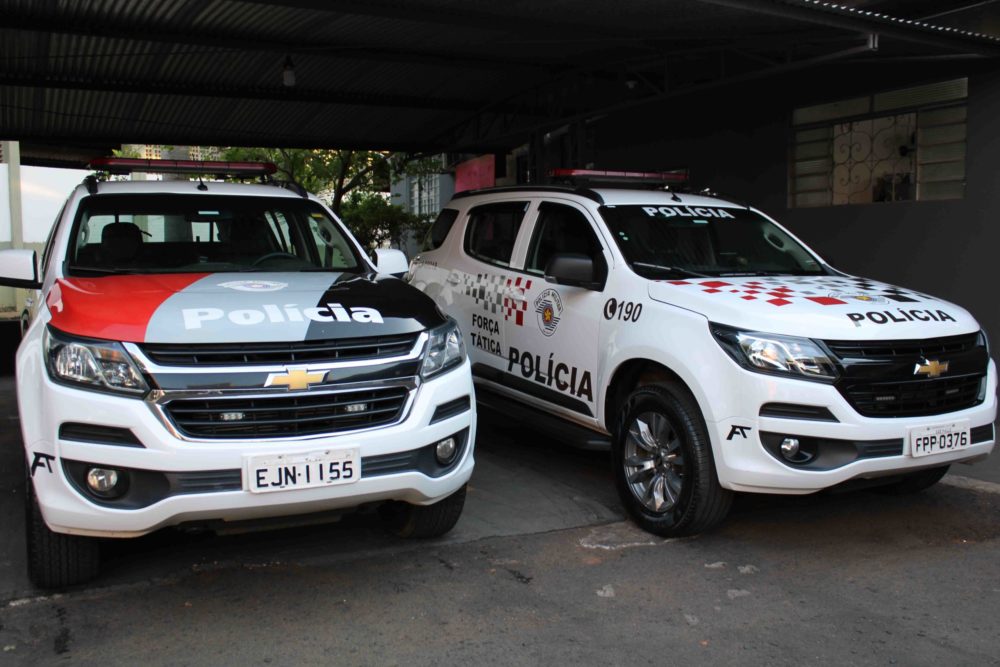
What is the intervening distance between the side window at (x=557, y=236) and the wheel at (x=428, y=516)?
1821 millimetres

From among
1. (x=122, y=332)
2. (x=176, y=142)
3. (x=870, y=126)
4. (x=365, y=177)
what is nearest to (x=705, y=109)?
(x=870, y=126)

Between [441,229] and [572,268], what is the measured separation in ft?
8.16

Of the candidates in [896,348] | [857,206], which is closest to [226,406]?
[896,348]

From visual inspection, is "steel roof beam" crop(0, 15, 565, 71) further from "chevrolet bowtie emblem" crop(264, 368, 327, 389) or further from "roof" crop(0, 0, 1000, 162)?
"chevrolet bowtie emblem" crop(264, 368, 327, 389)

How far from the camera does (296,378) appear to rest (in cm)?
348

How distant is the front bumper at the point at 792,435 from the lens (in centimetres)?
399

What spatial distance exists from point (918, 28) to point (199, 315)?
6.03m

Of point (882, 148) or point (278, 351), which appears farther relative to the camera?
point (882, 148)

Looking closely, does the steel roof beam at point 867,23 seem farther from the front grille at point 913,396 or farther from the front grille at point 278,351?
the front grille at point 278,351

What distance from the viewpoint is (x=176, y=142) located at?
14.1 metres

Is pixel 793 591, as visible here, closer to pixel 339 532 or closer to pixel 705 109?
pixel 339 532

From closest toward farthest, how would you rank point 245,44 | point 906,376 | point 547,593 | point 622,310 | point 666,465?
point 547,593, point 906,376, point 666,465, point 622,310, point 245,44

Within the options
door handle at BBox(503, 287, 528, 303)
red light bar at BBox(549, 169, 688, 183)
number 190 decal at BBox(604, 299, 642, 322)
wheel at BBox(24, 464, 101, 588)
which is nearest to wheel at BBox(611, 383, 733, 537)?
number 190 decal at BBox(604, 299, 642, 322)

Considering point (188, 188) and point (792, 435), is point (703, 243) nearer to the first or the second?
point (792, 435)
